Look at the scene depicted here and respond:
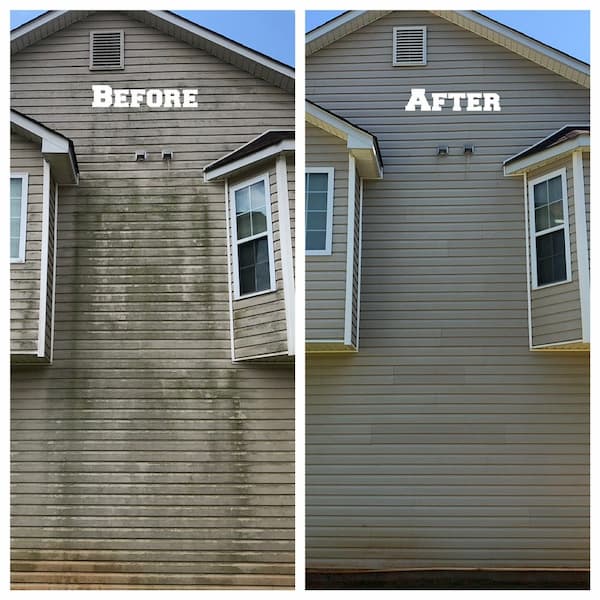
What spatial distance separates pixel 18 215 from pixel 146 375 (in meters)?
1.02

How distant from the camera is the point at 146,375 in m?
4.19

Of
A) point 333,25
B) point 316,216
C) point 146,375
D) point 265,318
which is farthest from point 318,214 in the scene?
point 146,375

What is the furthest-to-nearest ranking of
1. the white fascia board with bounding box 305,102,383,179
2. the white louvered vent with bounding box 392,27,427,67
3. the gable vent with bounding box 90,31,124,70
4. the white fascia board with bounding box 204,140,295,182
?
1. the white louvered vent with bounding box 392,27,427,67
2. the white fascia board with bounding box 305,102,383,179
3. the gable vent with bounding box 90,31,124,70
4. the white fascia board with bounding box 204,140,295,182

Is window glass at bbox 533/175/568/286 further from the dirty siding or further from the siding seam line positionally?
the dirty siding

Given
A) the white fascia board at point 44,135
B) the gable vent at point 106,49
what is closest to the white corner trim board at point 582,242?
the gable vent at point 106,49

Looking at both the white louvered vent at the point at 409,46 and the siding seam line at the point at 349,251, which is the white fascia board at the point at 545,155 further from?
the siding seam line at the point at 349,251

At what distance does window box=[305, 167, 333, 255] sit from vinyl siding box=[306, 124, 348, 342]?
3 cm

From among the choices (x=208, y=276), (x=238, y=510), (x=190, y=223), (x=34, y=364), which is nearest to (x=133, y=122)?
(x=190, y=223)

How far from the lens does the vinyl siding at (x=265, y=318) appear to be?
409cm

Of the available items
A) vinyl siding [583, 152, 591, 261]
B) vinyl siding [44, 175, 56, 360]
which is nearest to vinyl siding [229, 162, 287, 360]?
vinyl siding [44, 175, 56, 360]

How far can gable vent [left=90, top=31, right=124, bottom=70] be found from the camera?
14.1 feet

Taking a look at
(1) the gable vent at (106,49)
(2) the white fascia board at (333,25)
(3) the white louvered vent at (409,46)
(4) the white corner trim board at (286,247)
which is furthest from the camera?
(3) the white louvered vent at (409,46)

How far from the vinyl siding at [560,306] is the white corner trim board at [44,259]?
8.45 feet

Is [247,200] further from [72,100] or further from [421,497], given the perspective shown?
[421,497]
